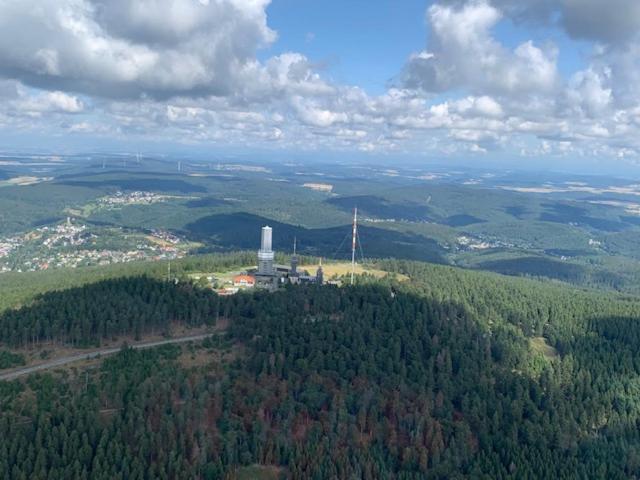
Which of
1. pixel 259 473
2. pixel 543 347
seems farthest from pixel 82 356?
pixel 543 347

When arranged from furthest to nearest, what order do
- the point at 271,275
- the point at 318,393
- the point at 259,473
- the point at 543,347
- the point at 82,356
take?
the point at 271,275
the point at 543,347
the point at 82,356
the point at 318,393
the point at 259,473

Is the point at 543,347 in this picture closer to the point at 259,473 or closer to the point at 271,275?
the point at 271,275

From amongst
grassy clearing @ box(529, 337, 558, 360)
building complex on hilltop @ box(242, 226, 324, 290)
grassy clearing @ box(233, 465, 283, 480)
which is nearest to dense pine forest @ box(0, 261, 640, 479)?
grassy clearing @ box(233, 465, 283, 480)

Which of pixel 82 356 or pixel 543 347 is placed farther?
pixel 543 347

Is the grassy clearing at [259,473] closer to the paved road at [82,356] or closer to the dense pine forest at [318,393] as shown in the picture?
the dense pine forest at [318,393]

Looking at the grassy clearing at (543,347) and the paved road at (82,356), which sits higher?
the paved road at (82,356)

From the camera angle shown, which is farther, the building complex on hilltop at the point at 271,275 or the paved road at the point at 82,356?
the building complex on hilltop at the point at 271,275

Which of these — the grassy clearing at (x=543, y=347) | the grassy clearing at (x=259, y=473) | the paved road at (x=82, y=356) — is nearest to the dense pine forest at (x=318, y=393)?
the grassy clearing at (x=259, y=473)

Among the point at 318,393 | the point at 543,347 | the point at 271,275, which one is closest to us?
the point at 318,393

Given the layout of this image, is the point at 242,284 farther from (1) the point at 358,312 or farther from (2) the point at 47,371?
(2) the point at 47,371

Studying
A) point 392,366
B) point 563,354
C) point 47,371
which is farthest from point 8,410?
point 563,354
